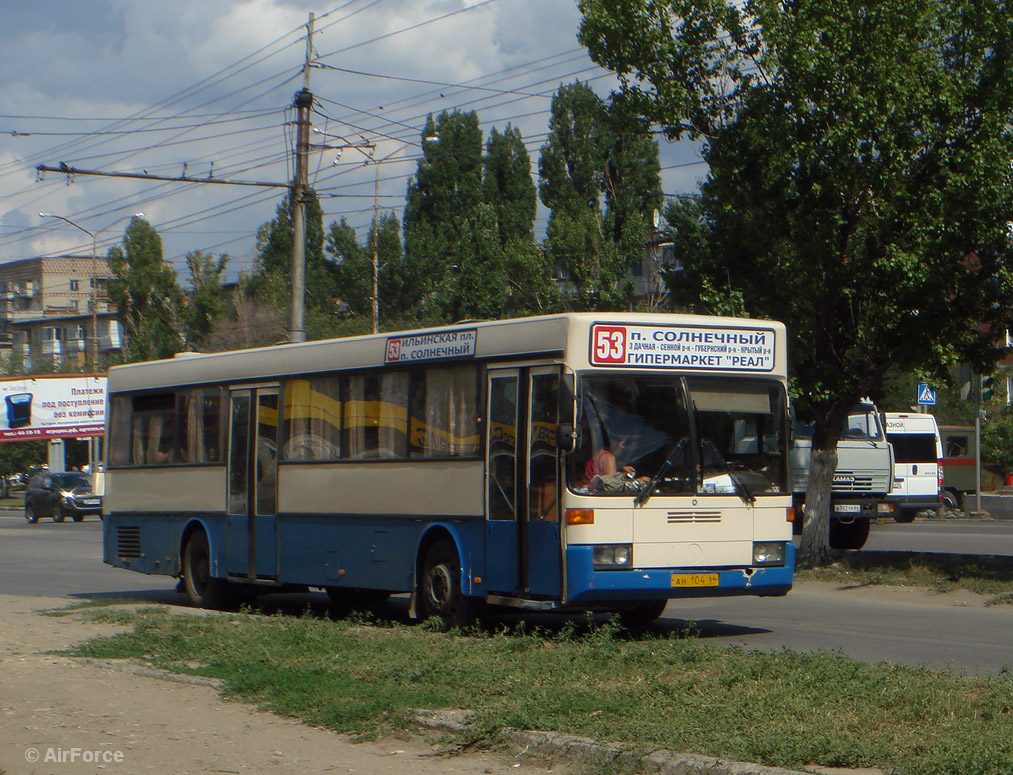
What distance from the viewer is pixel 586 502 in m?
11.4

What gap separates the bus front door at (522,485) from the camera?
11594 millimetres

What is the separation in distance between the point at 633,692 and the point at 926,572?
10997mm

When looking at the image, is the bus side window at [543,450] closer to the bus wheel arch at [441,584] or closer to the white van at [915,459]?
the bus wheel arch at [441,584]

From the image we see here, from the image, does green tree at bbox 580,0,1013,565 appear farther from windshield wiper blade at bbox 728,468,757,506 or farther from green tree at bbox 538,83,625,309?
green tree at bbox 538,83,625,309

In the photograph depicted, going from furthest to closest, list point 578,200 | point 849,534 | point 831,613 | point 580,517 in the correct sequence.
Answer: point 578,200 < point 849,534 < point 831,613 < point 580,517

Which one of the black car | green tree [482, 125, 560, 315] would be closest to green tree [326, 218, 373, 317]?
green tree [482, 125, 560, 315]

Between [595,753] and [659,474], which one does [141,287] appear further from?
[595,753]

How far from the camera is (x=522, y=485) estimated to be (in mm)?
11922

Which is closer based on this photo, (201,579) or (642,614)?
(642,614)

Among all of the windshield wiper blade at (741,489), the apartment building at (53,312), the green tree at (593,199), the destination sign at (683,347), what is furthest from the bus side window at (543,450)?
the apartment building at (53,312)

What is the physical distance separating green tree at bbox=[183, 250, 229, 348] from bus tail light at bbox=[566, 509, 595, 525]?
149 feet

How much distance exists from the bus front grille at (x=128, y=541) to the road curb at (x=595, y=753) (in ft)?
35.5

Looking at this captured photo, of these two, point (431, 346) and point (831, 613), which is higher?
→ point (431, 346)

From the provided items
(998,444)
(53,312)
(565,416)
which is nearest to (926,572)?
(565,416)
